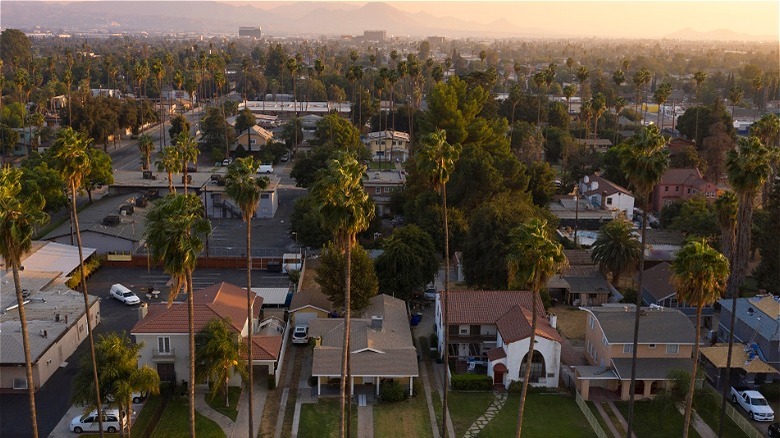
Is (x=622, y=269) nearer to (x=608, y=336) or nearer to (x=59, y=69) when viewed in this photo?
(x=608, y=336)

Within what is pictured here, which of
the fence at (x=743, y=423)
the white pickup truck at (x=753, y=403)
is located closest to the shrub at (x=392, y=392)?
the fence at (x=743, y=423)

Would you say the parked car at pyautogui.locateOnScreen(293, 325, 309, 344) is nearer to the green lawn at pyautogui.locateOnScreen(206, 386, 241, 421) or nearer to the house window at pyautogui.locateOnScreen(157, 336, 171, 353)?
the green lawn at pyautogui.locateOnScreen(206, 386, 241, 421)

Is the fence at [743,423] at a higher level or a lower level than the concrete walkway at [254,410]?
higher

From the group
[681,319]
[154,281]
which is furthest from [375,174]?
[681,319]

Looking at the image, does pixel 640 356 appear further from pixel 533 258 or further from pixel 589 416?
pixel 533 258

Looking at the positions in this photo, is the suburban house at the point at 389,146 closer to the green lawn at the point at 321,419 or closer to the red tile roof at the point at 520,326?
the red tile roof at the point at 520,326
